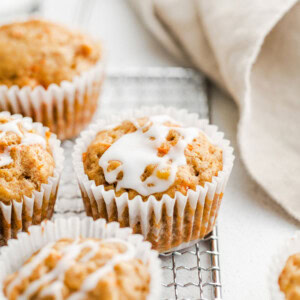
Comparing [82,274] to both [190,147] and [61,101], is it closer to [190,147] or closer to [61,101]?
[190,147]

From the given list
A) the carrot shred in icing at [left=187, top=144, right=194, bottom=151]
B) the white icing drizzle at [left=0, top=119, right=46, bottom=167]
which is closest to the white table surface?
the carrot shred in icing at [left=187, top=144, right=194, bottom=151]

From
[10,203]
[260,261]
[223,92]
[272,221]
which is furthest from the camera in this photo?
[223,92]

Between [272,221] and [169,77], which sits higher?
[169,77]

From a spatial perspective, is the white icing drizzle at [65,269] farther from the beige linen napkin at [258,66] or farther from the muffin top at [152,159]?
the beige linen napkin at [258,66]

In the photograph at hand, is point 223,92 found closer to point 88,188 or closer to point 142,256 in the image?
point 88,188

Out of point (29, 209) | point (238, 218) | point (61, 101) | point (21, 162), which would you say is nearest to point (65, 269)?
point (29, 209)

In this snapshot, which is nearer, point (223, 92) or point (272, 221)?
point (272, 221)

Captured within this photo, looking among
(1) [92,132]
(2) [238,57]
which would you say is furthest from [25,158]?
(2) [238,57]
